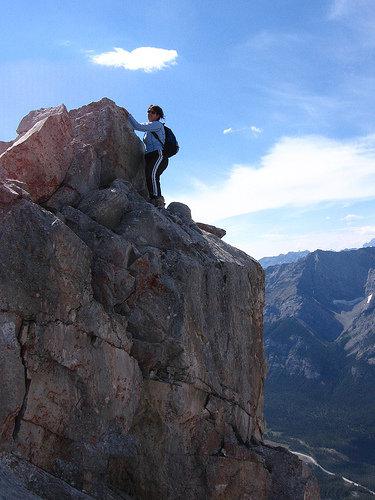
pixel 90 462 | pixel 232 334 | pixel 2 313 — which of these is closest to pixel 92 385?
pixel 90 462

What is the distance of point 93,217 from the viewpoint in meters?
20.3

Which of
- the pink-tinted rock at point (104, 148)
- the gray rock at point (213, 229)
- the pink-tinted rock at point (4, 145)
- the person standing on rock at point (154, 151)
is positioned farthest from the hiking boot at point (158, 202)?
the pink-tinted rock at point (4, 145)

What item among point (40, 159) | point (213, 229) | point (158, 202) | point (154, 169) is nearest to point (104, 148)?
point (154, 169)

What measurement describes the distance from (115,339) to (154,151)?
1047 centimetres

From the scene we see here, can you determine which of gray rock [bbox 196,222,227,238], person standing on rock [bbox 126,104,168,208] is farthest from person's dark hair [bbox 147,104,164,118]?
gray rock [bbox 196,222,227,238]

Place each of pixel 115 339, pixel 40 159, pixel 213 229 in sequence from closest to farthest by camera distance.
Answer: pixel 115 339 → pixel 40 159 → pixel 213 229

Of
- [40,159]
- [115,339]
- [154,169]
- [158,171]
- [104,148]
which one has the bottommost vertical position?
[115,339]

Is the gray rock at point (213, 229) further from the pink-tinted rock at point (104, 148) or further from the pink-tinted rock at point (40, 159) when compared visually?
the pink-tinted rock at point (40, 159)

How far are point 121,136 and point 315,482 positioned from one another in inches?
706

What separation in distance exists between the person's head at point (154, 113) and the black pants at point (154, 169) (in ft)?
5.99

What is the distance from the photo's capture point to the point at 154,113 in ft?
81.1

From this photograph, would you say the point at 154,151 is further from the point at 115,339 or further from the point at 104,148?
the point at 115,339

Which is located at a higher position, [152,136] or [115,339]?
[152,136]

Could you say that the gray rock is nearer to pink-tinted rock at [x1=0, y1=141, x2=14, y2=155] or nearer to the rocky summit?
the rocky summit
